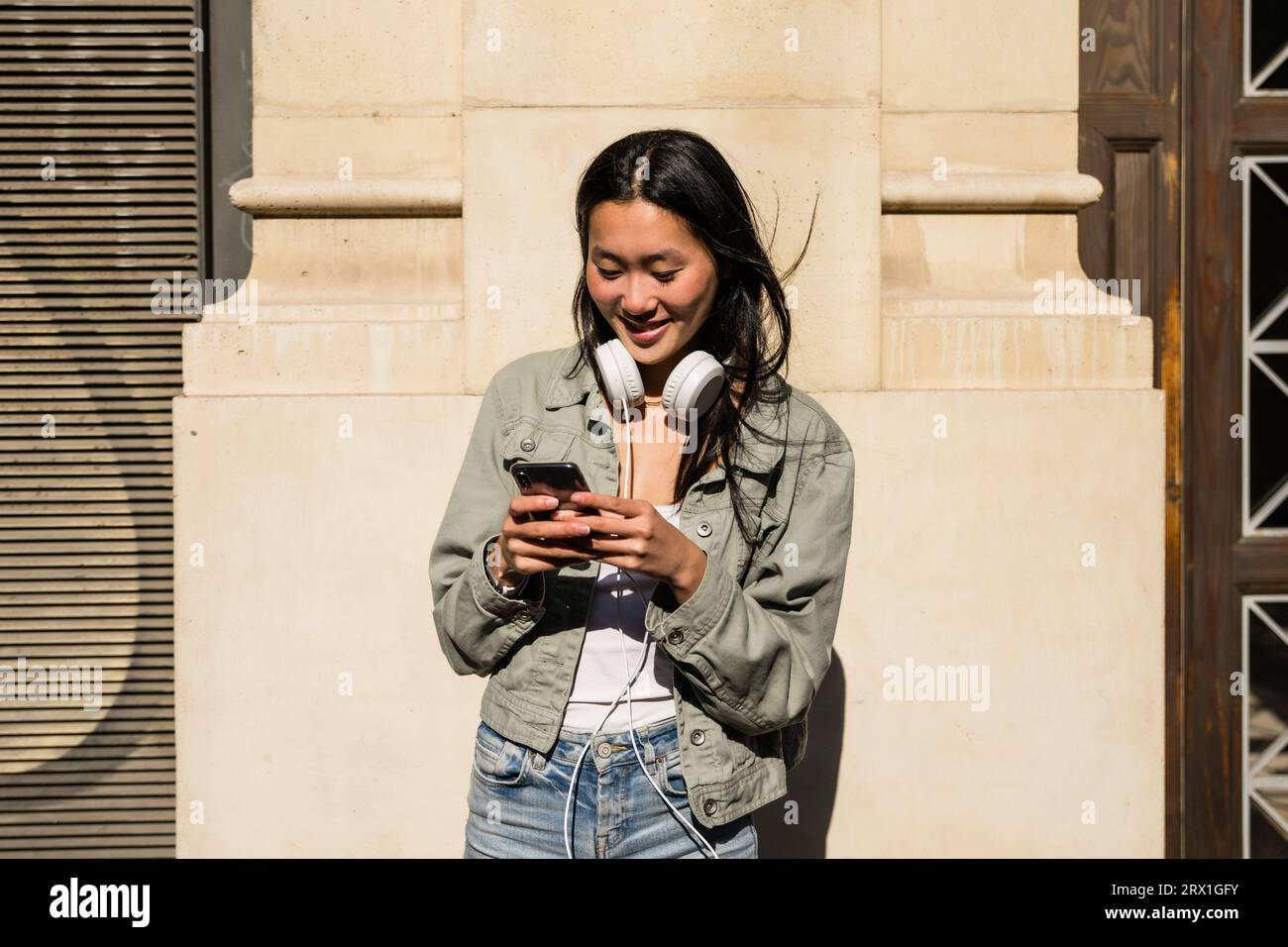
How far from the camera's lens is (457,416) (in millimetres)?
3777

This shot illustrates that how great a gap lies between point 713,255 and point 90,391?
129 inches

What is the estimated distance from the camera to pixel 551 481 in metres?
2.00

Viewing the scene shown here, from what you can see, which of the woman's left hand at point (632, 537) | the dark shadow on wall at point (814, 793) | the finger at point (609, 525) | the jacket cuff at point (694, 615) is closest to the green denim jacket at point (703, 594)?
the jacket cuff at point (694, 615)

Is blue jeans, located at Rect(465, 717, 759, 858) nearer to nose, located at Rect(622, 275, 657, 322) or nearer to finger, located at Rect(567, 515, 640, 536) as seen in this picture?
finger, located at Rect(567, 515, 640, 536)

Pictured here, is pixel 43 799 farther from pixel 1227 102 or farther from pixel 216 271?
pixel 1227 102

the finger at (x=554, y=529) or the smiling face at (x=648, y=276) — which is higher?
the smiling face at (x=648, y=276)

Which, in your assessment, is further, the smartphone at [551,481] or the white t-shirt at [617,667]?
the white t-shirt at [617,667]

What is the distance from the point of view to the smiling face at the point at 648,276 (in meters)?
2.24

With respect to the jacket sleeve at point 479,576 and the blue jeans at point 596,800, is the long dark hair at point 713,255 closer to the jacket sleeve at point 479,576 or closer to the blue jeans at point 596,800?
the jacket sleeve at point 479,576

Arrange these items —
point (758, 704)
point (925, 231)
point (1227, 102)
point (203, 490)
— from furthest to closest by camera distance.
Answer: point (1227, 102) < point (925, 231) < point (203, 490) < point (758, 704)

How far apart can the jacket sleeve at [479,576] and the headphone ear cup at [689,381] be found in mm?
379

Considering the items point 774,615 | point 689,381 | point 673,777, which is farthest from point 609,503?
point 673,777

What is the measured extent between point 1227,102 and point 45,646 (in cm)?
521

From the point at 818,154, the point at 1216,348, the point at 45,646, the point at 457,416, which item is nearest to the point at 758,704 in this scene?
the point at 457,416
